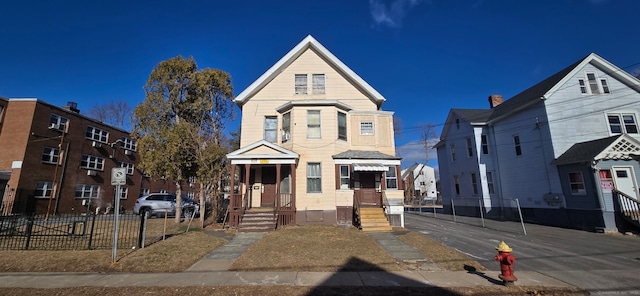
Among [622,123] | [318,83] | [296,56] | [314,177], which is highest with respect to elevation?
[296,56]

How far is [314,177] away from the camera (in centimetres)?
1496

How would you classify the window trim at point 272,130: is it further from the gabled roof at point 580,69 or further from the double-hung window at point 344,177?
the gabled roof at point 580,69

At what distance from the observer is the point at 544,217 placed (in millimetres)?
16922

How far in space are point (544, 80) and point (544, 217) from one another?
1049cm

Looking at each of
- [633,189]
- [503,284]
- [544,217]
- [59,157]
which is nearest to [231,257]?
[503,284]

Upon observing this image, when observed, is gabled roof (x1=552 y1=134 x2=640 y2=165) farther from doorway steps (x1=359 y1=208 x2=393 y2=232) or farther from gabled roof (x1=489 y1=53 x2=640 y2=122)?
doorway steps (x1=359 y1=208 x2=393 y2=232)

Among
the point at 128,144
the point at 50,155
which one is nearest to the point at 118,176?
the point at 50,155

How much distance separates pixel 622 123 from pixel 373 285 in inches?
830

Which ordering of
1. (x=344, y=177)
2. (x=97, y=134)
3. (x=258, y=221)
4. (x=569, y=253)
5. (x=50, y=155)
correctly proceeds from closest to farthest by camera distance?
(x=569, y=253) → (x=258, y=221) → (x=344, y=177) → (x=50, y=155) → (x=97, y=134)

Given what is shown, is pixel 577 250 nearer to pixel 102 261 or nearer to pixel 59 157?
pixel 102 261

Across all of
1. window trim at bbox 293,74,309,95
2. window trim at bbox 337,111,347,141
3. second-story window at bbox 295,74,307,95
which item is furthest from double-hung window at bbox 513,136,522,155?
second-story window at bbox 295,74,307,95

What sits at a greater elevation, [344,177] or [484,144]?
[484,144]

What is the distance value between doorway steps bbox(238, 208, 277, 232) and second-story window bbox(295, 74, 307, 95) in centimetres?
754

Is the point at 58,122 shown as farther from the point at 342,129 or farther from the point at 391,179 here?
the point at 391,179
